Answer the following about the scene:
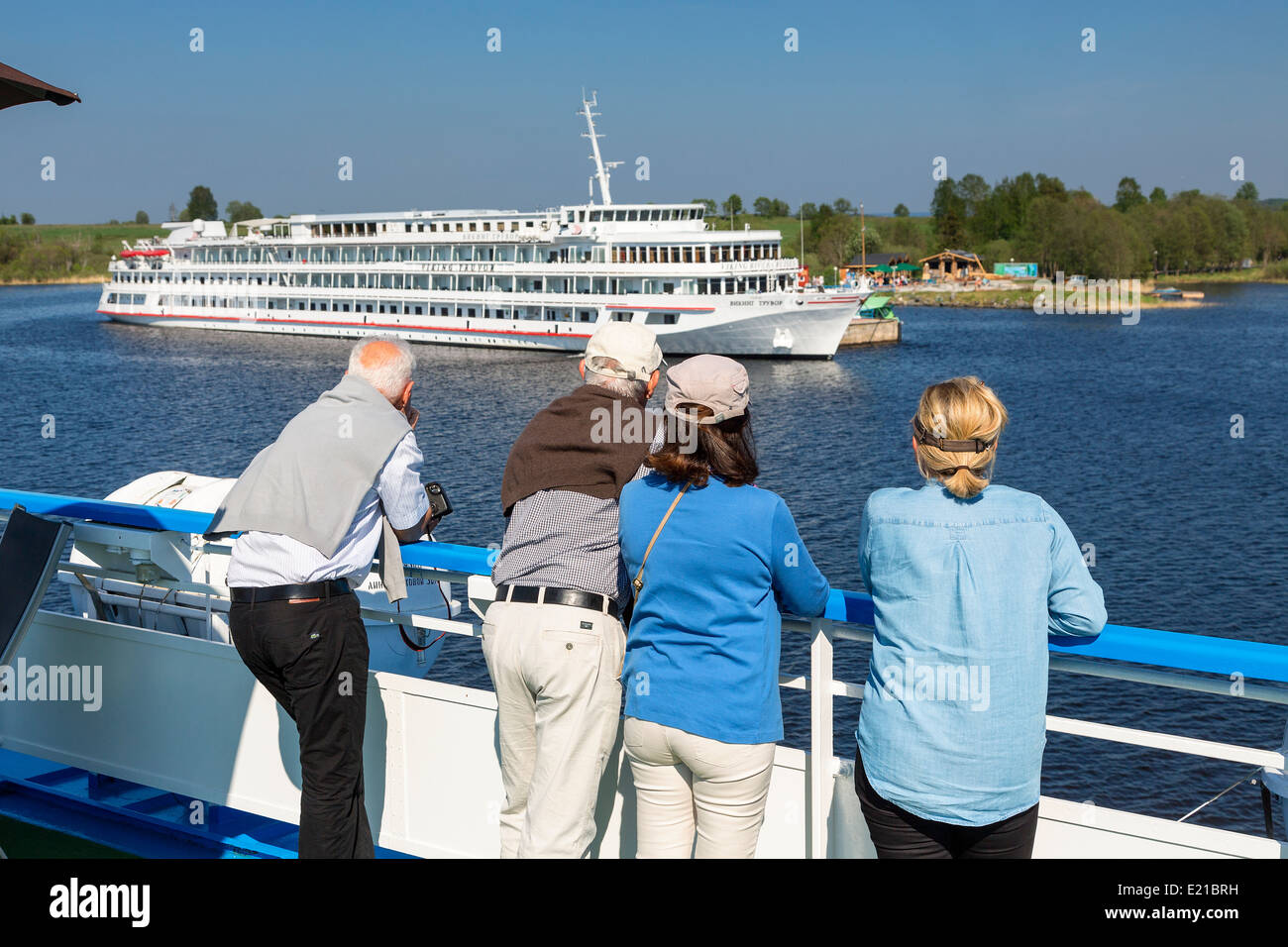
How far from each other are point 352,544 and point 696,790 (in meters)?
1.23

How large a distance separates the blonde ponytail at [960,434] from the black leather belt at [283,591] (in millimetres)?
1721

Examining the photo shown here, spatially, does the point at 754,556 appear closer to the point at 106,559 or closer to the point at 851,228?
the point at 106,559

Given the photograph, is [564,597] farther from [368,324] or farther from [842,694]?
[368,324]

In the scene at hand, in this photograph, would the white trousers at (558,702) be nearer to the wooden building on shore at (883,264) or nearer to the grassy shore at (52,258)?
the wooden building on shore at (883,264)

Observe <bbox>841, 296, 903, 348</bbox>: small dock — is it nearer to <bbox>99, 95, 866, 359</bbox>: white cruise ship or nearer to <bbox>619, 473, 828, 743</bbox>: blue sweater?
<bbox>99, 95, 866, 359</bbox>: white cruise ship

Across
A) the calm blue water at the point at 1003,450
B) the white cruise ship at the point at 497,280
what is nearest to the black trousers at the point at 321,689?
the calm blue water at the point at 1003,450

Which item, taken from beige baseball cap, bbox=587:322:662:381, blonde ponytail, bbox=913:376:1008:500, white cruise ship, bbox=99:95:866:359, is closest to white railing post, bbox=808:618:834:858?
blonde ponytail, bbox=913:376:1008:500

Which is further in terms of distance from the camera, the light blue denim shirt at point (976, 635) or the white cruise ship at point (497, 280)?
the white cruise ship at point (497, 280)

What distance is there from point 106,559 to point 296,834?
126cm

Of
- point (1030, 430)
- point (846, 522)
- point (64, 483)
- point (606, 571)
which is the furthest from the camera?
point (1030, 430)

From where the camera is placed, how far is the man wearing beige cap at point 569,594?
10.0ft

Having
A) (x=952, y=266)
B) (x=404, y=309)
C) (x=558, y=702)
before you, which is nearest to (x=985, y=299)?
(x=952, y=266)
